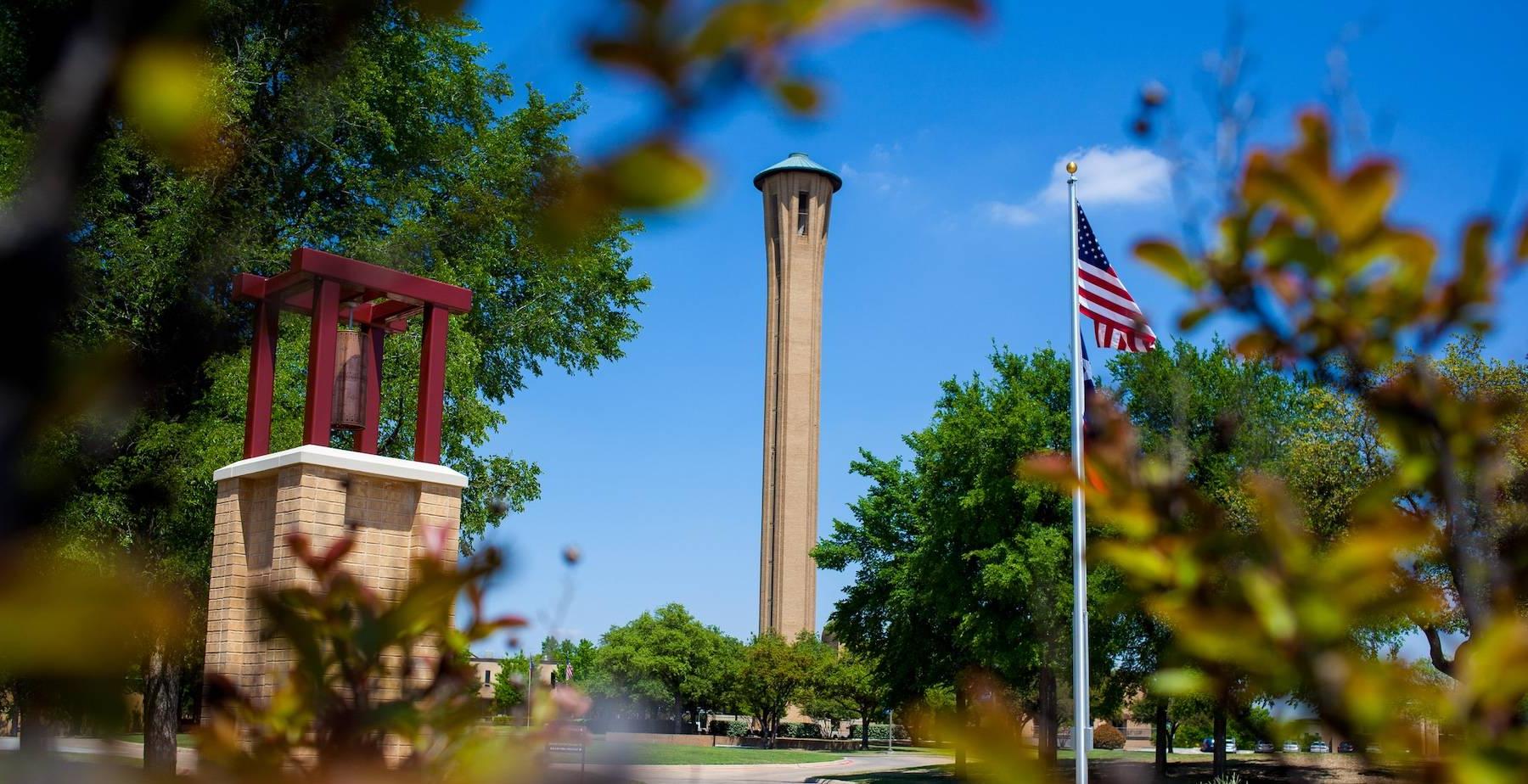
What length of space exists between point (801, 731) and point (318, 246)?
6405cm

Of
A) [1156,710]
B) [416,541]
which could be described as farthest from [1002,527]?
[416,541]

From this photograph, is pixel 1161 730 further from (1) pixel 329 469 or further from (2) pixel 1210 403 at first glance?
(1) pixel 329 469

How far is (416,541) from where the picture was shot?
31.9ft

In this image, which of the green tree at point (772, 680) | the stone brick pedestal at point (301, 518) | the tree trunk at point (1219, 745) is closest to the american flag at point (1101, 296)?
the stone brick pedestal at point (301, 518)

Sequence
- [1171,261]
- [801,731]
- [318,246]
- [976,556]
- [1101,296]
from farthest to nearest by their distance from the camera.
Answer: [801,731] < [976,556] < [318,246] < [1101,296] < [1171,261]

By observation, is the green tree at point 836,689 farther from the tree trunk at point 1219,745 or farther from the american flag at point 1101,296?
the american flag at point 1101,296

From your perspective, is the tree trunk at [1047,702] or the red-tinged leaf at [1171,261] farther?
the tree trunk at [1047,702]

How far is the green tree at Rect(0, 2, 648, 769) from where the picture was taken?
1736 centimetres

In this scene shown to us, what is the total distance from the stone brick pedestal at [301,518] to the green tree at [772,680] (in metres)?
57.9

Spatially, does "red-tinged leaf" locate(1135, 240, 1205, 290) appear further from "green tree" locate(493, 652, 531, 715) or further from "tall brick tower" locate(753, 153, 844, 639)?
"tall brick tower" locate(753, 153, 844, 639)

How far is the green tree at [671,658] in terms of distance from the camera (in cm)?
6906

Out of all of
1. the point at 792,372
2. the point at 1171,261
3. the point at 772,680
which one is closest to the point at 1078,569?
the point at 1171,261

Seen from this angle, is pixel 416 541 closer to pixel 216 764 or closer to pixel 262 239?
pixel 216 764

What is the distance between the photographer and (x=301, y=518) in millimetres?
9664
